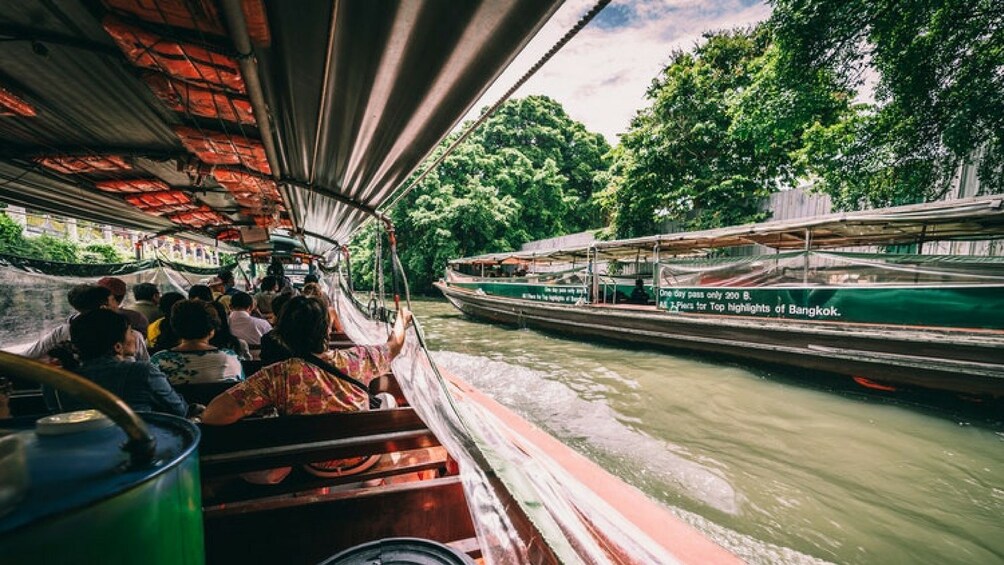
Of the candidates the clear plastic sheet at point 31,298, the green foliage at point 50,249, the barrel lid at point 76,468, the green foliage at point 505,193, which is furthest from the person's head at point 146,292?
the green foliage at point 505,193

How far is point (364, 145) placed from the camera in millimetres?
2443

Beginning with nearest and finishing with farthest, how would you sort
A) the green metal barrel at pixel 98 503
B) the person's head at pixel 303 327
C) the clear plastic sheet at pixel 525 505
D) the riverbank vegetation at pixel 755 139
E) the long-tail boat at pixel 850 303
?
the green metal barrel at pixel 98 503 < the clear plastic sheet at pixel 525 505 < the person's head at pixel 303 327 < the long-tail boat at pixel 850 303 < the riverbank vegetation at pixel 755 139

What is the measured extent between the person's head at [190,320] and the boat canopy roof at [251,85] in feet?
3.94

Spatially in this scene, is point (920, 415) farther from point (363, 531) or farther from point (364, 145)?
point (364, 145)

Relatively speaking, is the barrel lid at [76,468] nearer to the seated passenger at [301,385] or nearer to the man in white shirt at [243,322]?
the seated passenger at [301,385]

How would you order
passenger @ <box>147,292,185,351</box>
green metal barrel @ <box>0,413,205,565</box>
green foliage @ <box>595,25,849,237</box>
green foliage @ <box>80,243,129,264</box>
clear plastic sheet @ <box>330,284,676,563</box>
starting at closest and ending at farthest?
green metal barrel @ <box>0,413,205,565</box>
clear plastic sheet @ <box>330,284,676,563</box>
passenger @ <box>147,292,185,351</box>
green foliage @ <box>595,25,849,237</box>
green foliage @ <box>80,243,129,264</box>

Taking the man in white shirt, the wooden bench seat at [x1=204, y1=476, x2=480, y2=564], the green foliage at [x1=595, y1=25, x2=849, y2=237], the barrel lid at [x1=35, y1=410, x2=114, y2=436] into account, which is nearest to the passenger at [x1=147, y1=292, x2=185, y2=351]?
the man in white shirt

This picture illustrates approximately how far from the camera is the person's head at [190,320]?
98.3 inches

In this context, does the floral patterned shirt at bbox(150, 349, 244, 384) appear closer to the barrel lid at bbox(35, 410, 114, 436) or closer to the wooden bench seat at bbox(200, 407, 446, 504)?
the wooden bench seat at bbox(200, 407, 446, 504)

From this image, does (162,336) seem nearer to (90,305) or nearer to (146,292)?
(90,305)

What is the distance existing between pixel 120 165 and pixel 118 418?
492cm

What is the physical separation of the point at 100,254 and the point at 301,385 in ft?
81.2

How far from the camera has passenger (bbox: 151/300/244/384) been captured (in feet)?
8.26

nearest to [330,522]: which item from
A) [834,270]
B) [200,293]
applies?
[200,293]
